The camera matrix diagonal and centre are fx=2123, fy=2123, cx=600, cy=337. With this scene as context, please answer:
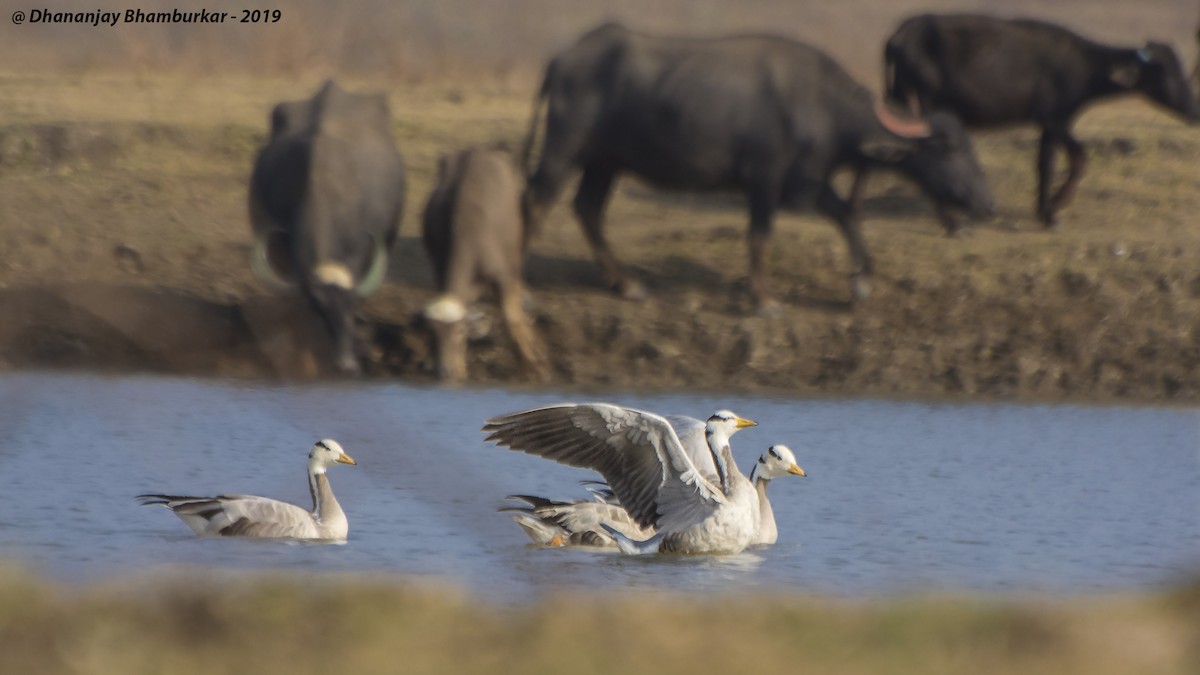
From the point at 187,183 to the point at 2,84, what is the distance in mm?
3581

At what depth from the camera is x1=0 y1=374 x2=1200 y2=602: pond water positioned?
840 centimetres

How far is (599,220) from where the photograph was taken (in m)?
15.5

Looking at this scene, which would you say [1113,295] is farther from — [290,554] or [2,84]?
[2,84]

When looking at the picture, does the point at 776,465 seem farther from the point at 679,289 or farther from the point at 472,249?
the point at 679,289

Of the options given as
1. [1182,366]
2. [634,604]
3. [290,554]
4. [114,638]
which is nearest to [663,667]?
[634,604]

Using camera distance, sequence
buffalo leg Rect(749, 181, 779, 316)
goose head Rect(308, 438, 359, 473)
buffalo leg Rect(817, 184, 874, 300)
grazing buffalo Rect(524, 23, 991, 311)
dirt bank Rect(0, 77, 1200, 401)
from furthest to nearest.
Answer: grazing buffalo Rect(524, 23, 991, 311)
buffalo leg Rect(817, 184, 874, 300)
buffalo leg Rect(749, 181, 779, 316)
dirt bank Rect(0, 77, 1200, 401)
goose head Rect(308, 438, 359, 473)

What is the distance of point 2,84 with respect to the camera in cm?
1977

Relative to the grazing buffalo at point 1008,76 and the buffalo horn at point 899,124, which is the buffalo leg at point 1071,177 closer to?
the grazing buffalo at point 1008,76

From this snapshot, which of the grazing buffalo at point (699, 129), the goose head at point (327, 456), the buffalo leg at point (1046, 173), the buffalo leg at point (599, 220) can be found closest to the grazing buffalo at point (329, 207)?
the grazing buffalo at point (699, 129)

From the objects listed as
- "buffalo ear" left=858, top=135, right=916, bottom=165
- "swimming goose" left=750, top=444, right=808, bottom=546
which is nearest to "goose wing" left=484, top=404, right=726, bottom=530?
"swimming goose" left=750, top=444, right=808, bottom=546

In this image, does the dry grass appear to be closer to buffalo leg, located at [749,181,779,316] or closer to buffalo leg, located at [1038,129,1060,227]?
buffalo leg, located at [1038,129,1060,227]

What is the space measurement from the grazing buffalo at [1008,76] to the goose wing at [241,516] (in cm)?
920

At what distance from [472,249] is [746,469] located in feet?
10.4

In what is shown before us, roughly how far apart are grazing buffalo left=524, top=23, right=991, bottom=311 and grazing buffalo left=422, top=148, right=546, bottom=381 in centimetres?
69
